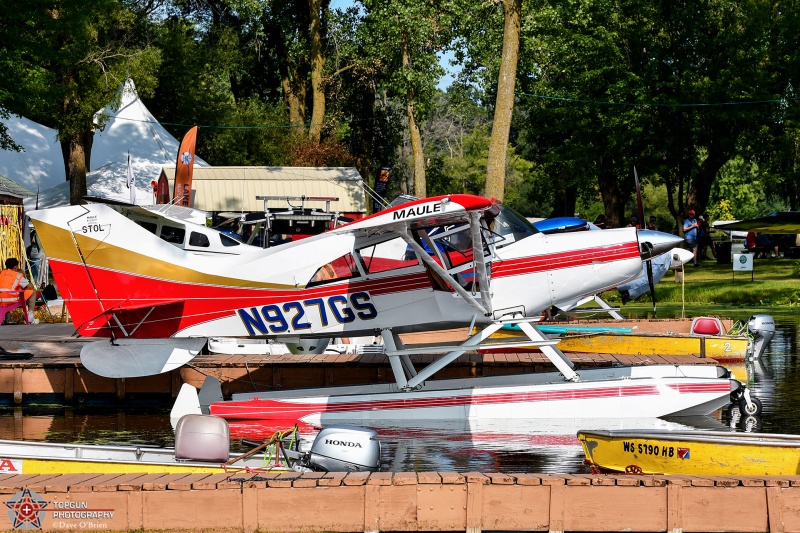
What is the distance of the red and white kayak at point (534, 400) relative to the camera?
12406mm

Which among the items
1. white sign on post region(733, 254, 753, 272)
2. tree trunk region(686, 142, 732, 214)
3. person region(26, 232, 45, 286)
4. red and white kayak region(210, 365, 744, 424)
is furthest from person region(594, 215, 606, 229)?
person region(26, 232, 45, 286)

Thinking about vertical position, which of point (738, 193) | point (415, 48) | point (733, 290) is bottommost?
point (733, 290)

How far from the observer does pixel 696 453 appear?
875cm

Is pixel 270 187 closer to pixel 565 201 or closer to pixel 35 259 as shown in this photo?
pixel 35 259

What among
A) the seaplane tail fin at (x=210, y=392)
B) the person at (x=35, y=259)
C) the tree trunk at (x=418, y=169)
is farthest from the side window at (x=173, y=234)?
the tree trunk at (x=418, y=169)

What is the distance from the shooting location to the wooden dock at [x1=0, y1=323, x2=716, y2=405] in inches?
596

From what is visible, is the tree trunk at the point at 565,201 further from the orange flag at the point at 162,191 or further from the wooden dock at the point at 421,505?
the wooden dock at the point at 421,505

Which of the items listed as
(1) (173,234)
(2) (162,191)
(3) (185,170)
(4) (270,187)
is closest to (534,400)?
(1) (173,234)

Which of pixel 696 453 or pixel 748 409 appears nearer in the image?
pixel 696 453

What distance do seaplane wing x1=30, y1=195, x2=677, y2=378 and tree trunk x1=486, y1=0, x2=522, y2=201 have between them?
1066 centimetres

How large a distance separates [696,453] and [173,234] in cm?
1455

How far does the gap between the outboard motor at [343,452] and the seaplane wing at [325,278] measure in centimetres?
342

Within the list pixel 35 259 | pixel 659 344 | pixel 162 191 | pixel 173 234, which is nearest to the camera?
pixel 659 344

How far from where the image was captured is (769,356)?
18.7 metres
